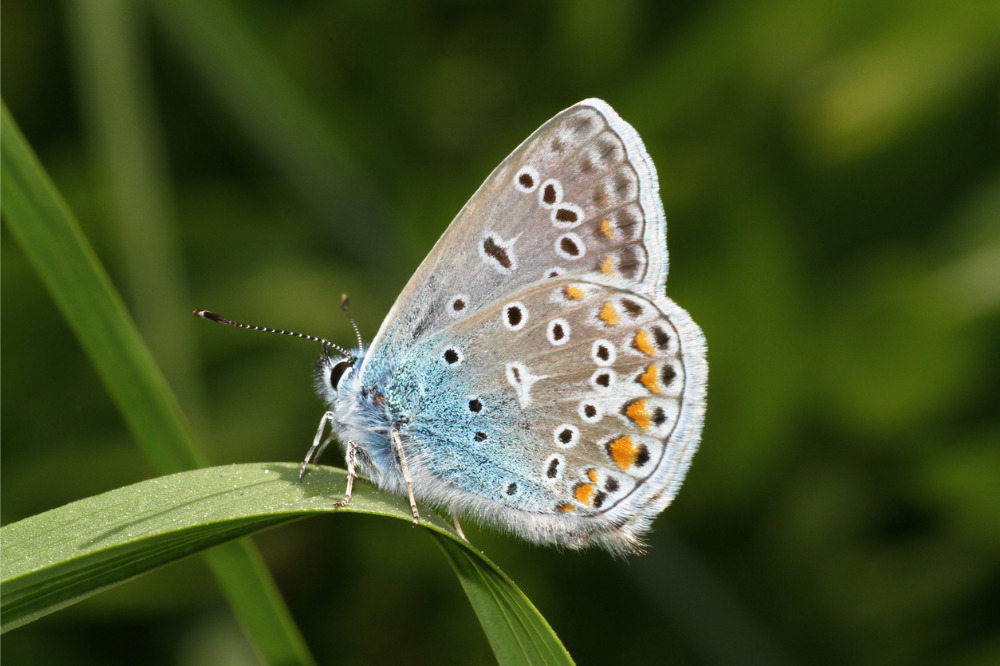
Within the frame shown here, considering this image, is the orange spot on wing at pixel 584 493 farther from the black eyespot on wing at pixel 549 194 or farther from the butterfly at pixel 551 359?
the black eyespot on wing at pixel 549 194

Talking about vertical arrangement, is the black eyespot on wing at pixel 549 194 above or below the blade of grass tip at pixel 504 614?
above

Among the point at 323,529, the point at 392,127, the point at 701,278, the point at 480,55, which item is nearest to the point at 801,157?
the point at 701,278

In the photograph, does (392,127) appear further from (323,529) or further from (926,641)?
(926,641)

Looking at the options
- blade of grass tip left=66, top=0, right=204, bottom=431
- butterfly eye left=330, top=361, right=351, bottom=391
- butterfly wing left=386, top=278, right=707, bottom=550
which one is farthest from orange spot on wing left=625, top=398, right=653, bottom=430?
blade of grass tip left=66, top=0, right=204, bottom=431

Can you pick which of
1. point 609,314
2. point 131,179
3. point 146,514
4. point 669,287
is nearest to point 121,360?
point 146,514

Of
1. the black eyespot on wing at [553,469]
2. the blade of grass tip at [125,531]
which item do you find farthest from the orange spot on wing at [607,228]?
the blade of grass tip at [125,531]

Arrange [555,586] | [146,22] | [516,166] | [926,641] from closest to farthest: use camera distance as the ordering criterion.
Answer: [516,166]
[926,641]
[555,586]
[146,22]

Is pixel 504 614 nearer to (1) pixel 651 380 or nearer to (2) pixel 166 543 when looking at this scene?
(2) pixel 166 543
